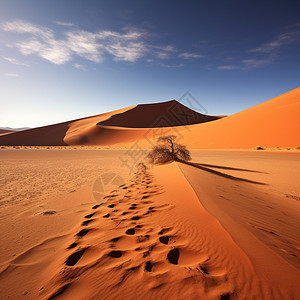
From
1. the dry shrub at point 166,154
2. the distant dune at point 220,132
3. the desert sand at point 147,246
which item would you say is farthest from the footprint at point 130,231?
the distant dune at point 220,132

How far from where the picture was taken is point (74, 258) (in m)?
1.96

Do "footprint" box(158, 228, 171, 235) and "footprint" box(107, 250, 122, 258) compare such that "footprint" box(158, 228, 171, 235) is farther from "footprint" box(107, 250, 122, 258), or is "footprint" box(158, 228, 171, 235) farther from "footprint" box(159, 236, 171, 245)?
"footprint" box(107, 250, 122, 258)

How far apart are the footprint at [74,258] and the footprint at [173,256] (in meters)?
1.12

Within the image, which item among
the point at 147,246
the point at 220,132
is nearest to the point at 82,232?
the point at 147,246

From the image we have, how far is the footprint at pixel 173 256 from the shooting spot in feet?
5.76

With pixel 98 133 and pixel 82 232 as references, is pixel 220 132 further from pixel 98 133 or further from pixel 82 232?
pixel 98 133

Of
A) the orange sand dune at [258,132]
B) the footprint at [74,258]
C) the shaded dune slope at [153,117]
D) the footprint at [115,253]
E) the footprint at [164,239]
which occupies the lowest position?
the footprint at [74,258]

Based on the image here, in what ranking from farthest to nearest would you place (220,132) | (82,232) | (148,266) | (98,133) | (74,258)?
(98,133)
(220,132)
(82,232)
(74,258)
(148,266)

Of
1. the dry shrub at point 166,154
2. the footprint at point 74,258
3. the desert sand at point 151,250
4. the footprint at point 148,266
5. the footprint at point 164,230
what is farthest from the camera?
the dry shrub at point 166,154

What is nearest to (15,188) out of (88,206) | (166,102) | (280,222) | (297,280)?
(88,206)

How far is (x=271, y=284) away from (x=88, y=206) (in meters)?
3.58

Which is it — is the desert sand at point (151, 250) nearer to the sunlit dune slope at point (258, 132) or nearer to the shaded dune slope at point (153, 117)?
the sunlit dune slope at point (258, 132)

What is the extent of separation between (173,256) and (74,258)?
1233mm

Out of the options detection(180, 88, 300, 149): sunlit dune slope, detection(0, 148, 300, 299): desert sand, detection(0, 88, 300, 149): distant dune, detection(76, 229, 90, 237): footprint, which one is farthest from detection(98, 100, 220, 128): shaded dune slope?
detection(76, 229, 90, 237): footprint
